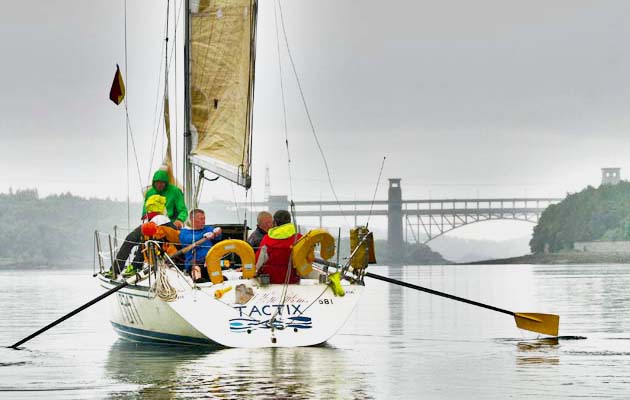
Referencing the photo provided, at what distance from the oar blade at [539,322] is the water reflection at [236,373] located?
11.7ft

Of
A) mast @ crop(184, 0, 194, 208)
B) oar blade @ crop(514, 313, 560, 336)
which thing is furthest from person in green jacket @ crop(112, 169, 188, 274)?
oar blade @ crop(514, 313, 560, 336)

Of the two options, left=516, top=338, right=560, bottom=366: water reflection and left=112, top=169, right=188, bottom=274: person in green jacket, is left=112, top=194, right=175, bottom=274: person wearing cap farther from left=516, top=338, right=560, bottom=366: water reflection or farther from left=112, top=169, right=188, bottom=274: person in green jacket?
left=516, top=338, right=560, bottom=366: water reflection

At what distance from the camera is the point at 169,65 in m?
26.6

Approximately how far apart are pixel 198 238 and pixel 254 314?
6.57 ft

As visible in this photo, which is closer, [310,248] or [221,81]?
[310,248]

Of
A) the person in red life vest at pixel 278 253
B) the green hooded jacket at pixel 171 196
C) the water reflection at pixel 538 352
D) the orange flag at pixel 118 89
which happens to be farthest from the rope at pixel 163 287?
the orange flag at pixel 118 89

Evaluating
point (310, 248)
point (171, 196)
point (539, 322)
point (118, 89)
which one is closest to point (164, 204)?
point (171, 196)

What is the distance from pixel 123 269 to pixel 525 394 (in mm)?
9773

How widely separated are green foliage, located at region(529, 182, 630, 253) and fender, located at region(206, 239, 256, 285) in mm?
137144

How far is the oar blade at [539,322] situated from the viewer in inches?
923

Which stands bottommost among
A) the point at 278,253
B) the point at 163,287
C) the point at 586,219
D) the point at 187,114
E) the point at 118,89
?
the point at 163,287

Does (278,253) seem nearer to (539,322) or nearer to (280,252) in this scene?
(280,252)

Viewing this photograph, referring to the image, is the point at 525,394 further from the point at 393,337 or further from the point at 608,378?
the point at 393,337

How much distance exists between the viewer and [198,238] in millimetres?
21547
